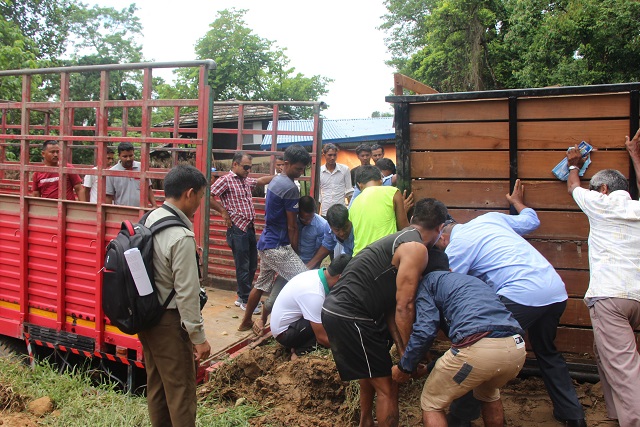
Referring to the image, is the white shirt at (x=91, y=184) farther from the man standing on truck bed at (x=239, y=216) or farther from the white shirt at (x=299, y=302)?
the white shirt at (x=299, y=302)

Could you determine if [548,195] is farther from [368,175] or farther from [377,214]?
[368,175]

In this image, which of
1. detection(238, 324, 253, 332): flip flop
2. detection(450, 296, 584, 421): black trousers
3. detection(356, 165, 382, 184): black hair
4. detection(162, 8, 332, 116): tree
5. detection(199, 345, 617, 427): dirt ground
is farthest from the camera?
detection(162, 8, 332, 116): tree

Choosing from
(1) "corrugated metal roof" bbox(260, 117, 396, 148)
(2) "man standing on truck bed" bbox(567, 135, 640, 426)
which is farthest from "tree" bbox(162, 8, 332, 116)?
(2) "man standing on truck bed" bbox(567, 135, 640, 426)

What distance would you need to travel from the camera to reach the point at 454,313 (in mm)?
3229

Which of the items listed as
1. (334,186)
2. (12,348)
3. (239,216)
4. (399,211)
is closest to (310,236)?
(239,216)

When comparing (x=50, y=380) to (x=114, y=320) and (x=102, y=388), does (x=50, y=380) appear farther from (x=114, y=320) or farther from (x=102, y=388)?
(x=114, y=320)

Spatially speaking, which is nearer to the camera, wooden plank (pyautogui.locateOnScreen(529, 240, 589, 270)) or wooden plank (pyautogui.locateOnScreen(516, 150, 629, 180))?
wooden plank (pyautogui.locateOnScreen(516, 150, 629, 180))

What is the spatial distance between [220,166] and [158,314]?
23.7 ft

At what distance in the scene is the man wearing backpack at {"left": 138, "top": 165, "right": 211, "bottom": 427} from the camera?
3152 mm

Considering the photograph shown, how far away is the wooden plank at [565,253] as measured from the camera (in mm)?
4340

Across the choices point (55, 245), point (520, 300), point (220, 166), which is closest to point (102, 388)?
point (55, 245)

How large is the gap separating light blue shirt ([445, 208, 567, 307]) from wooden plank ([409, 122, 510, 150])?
27.9 inches

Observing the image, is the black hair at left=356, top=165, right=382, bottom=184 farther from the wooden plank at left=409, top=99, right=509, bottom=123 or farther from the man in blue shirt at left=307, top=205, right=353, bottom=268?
the wooden plank at left=409, top=99, right=509, bottom=123

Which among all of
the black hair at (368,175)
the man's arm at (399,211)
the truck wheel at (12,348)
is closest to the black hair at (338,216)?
the black hair at (368,175)
